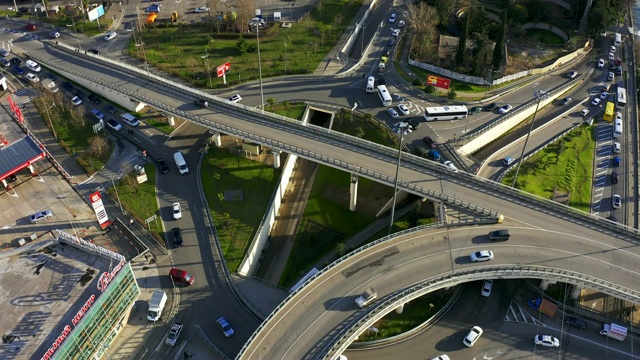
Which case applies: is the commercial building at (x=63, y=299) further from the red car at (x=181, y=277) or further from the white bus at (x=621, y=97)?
the white bus at (x=621, y=97)

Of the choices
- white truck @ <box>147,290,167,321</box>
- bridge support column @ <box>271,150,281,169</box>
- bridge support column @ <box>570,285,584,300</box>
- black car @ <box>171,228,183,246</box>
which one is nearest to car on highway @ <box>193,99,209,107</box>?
bridge support column @ <box>271,150,281,169</box>

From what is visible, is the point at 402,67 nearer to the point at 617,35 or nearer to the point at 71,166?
the point at 617,35

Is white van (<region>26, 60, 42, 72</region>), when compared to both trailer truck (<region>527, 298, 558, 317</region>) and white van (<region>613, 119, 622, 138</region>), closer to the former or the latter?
trailer truck (<region>527, 298, 558, 317</region>)

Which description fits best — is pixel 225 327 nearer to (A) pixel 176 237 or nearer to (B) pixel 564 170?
(A) pixel 176 237

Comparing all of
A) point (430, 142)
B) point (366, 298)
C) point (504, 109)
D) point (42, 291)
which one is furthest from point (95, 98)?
point (504, 109)

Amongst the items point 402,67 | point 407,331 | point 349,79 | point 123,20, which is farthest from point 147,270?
point 123,20

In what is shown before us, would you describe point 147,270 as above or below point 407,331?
above
